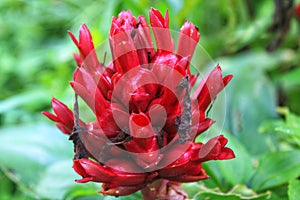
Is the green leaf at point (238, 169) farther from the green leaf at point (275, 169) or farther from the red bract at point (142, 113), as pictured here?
the red bract at point (142, 113)

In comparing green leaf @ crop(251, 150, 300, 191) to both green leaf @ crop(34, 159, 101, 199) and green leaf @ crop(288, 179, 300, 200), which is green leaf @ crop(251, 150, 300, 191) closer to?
green leaf @ crop(288, 179, 300, 200)

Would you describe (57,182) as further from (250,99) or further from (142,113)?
(250,99)

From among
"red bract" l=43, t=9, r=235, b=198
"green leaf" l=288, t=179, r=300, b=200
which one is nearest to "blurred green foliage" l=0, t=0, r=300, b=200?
"green leaf" l=288, t=179, r=300, b=200

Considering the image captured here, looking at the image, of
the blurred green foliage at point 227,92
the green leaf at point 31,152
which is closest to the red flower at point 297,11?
the blurred green foliage at point 227,92

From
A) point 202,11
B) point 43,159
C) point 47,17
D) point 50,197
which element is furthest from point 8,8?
point 50,197

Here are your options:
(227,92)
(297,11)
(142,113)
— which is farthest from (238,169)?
(297,11)

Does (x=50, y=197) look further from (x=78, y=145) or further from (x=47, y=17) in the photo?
(x=47, y=17)
